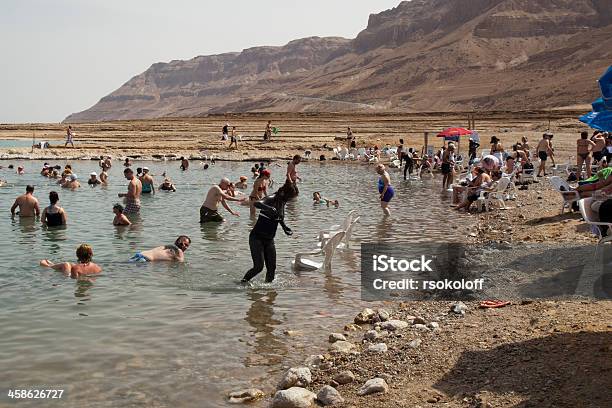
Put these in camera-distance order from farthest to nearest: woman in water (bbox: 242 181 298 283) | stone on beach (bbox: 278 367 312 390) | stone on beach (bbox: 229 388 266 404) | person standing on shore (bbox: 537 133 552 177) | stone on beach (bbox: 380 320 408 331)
→ person standing on shore (bbox: 537 133 552 177) → woman in water (bbox: 242 181 298 283) → stone on beach (bbox: 380 320 408 331) → stone on beach (bbox: 278 367 312 390) → stone on beach (bbox: 229 388 266 404)

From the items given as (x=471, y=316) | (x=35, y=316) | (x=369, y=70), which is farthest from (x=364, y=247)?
(x=369, y=70)

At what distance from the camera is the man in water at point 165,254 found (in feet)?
37.1

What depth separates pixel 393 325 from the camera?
738 cm

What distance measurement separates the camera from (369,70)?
556 ft

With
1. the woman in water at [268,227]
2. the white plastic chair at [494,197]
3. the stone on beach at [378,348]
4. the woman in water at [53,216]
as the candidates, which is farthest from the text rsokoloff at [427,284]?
the woman in water at [53,216]

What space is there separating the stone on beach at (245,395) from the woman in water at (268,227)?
10.9 feet

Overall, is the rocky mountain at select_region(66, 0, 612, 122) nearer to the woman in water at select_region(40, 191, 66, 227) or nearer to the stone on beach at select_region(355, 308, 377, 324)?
the woman in water at select_region(40, 191, 66, 227)

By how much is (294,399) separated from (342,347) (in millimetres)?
1547

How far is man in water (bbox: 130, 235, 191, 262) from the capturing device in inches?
446

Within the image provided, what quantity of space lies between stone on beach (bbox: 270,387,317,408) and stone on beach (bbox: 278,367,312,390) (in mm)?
342

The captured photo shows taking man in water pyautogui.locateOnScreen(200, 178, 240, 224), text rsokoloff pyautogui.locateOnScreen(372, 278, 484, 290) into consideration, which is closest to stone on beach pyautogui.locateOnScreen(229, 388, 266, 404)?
text rsokoloff pyautogui.locateOnScreen(372, 278, 484, 290)

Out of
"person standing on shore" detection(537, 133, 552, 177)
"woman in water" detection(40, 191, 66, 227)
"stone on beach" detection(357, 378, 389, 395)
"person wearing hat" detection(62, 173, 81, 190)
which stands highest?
"person standing on shore" detection(537, 133, 552, 177)

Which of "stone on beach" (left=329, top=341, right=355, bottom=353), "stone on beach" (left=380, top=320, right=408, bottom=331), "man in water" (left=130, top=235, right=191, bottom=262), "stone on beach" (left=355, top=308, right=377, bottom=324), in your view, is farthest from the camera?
"man in water" (left=130, top=235, right=191, bottom=262)

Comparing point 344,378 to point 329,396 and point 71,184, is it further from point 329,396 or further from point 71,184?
point 71,184
